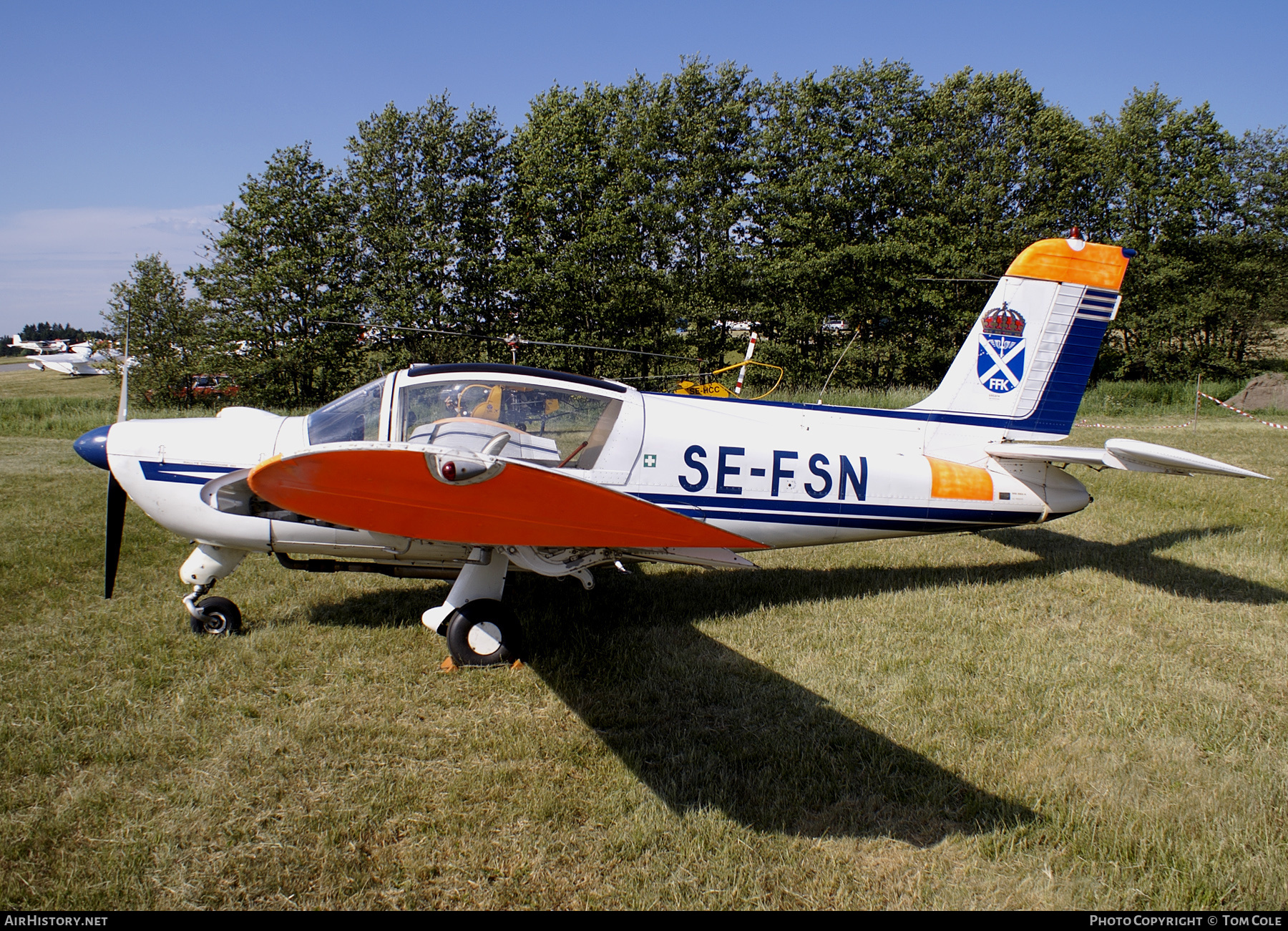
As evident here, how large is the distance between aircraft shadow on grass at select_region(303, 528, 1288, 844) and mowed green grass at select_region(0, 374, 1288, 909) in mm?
20

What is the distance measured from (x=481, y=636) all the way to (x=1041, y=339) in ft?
17.8

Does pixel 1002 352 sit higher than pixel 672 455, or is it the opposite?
pixel 1002 352

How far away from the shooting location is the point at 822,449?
525 centimetres

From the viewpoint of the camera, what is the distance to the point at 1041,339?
241 inches

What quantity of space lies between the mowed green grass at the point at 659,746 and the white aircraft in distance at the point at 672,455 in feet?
2.13

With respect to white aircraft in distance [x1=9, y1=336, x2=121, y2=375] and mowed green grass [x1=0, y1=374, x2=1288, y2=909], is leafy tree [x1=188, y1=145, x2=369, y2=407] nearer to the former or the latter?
mowed green grass [x1=0, y1=374, x2=1288, y2=909]

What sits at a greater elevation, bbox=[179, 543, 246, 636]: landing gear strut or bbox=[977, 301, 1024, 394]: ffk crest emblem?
bbox=[977, 301, 1024, 394]: ffk crest emblem

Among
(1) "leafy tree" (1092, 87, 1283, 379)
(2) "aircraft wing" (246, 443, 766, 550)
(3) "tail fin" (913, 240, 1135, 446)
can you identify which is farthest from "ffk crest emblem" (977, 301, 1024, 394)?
(1) "leafy tree" (1092, 87, 1283, 379)

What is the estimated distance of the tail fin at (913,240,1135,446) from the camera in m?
6.07

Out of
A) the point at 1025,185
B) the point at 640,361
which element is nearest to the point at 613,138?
the point at 640,361

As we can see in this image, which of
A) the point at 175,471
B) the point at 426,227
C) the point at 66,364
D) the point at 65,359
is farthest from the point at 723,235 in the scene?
the point at 65,359

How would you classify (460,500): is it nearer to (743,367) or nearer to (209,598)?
(209,598)

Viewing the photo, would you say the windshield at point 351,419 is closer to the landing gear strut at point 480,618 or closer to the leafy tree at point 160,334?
the landing gear strut at point 480,618

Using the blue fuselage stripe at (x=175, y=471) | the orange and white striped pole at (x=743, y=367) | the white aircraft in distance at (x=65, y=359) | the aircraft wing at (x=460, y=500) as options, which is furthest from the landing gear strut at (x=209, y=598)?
the white aircraft in distance at (x=65, y=359)
